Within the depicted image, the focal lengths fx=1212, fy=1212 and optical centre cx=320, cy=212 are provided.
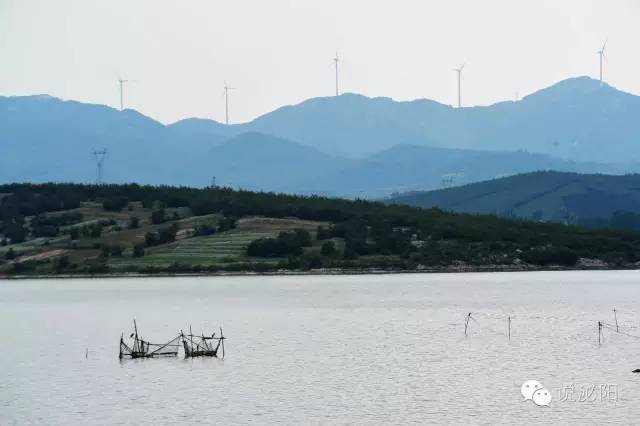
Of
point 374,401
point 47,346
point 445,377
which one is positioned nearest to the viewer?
point 374,401

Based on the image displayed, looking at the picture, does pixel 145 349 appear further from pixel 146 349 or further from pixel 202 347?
pixel 202 347

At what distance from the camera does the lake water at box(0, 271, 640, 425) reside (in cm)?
7400

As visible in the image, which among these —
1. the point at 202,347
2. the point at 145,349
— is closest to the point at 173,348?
the point at 145,349

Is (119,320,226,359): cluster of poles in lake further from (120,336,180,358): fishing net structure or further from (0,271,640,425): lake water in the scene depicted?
(0,271,640,425): lake water

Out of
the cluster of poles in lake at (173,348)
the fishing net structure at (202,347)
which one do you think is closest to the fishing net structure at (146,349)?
the cluster of poles in lake at (173,348)

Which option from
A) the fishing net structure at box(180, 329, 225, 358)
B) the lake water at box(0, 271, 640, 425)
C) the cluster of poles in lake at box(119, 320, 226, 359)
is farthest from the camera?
the cluster of poles in lake at box(119, 320, 226, 359)

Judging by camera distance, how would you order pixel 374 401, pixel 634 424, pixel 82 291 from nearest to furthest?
pixel 634 424, pixel 374 401, pixel 82 291

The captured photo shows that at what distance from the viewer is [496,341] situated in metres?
107

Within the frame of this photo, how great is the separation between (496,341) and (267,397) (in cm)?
3291

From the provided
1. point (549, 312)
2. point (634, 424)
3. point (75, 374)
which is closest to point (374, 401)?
point (634, 424)

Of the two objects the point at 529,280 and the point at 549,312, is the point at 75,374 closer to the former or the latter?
the point at 549,312

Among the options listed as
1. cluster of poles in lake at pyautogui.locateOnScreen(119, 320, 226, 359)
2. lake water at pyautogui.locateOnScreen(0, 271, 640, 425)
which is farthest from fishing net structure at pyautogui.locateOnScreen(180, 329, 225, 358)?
lake water at pyautogui.locateOnScreen(0, 271, 640, 425)

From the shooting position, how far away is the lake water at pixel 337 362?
74000 mm

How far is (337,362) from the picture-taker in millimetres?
95062
